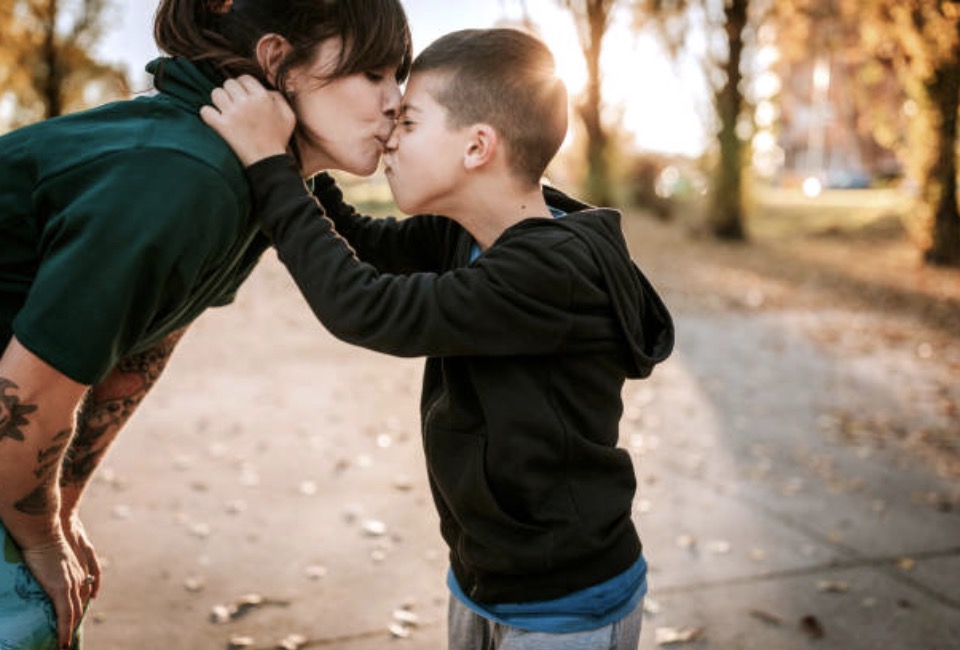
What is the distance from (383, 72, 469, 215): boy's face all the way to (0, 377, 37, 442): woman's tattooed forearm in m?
0.89

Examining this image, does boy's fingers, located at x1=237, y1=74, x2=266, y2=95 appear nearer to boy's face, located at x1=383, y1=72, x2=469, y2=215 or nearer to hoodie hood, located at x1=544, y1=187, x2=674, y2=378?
boy's face, located at x1=383, y1=72, x2=469, y2=215

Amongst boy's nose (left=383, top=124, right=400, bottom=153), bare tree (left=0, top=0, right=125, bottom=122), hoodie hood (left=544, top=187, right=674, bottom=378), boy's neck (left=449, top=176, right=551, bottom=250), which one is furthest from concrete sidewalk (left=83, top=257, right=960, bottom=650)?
bare tree (left=0, top=0, right=125, bottom=122)

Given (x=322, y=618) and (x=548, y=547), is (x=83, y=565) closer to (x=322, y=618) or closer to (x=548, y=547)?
(x=548, y=547)

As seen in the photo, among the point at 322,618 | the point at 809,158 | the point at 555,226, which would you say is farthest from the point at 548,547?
the point at 809,158

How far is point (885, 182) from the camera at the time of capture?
141 ft

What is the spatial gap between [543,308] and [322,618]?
2.34 meters

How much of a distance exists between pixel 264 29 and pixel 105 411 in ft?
3.78

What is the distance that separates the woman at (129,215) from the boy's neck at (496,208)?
0.26m

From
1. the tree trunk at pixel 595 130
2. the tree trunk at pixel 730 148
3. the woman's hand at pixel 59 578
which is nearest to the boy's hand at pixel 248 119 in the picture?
the woman's hand at pixel 59 578

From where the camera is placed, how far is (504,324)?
1.87 m

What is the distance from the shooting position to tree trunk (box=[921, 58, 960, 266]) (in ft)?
48.3

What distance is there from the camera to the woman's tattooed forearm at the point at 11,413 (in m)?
1.70

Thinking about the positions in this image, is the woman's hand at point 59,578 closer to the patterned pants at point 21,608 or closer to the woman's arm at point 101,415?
the patterned pants at point 21,608

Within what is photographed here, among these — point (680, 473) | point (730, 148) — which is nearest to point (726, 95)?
point (730, 148)
